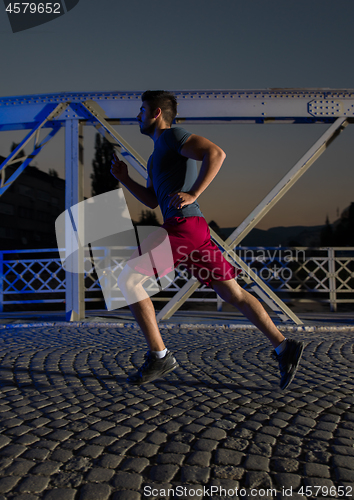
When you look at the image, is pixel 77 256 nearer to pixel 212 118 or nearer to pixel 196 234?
pixel 212 118

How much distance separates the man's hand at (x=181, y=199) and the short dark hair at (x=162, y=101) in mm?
813

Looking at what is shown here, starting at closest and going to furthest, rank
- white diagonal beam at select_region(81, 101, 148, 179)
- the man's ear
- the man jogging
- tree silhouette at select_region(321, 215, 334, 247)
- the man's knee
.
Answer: the man jogging
the man's knee
the man's ear
white diagonal beam at select_region(81, 101, 148, 179)
tree silhouette at select_region(321, 215, 334, 247)

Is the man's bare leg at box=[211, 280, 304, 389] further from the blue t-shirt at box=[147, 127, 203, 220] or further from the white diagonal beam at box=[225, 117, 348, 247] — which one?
the white diagonal beam at box=[225, 117, 348, 247]

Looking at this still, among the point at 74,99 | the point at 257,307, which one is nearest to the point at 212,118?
the point at 74,99

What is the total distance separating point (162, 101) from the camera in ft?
10.6

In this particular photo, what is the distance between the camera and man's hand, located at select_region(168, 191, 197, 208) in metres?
2.76

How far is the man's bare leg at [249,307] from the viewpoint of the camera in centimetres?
298

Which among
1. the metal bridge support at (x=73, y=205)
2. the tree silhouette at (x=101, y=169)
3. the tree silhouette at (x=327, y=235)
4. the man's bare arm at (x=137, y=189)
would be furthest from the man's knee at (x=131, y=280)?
the tree silhouette at (x=101, y=169)

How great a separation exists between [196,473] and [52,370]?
Answer: 7.35 feet

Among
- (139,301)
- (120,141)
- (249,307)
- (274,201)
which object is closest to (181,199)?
(139,301)

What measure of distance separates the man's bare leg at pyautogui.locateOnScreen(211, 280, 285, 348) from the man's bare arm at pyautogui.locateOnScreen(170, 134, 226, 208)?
2.19 ft

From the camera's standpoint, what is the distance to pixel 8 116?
7094 mm

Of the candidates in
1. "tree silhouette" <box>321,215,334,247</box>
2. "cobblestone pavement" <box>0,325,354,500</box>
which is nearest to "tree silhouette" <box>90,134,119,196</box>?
"tree silhouette" <box>321,215,334,247</box>

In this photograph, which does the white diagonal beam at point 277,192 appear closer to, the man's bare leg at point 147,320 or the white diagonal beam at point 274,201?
the white diagonal beam at point 274,201
